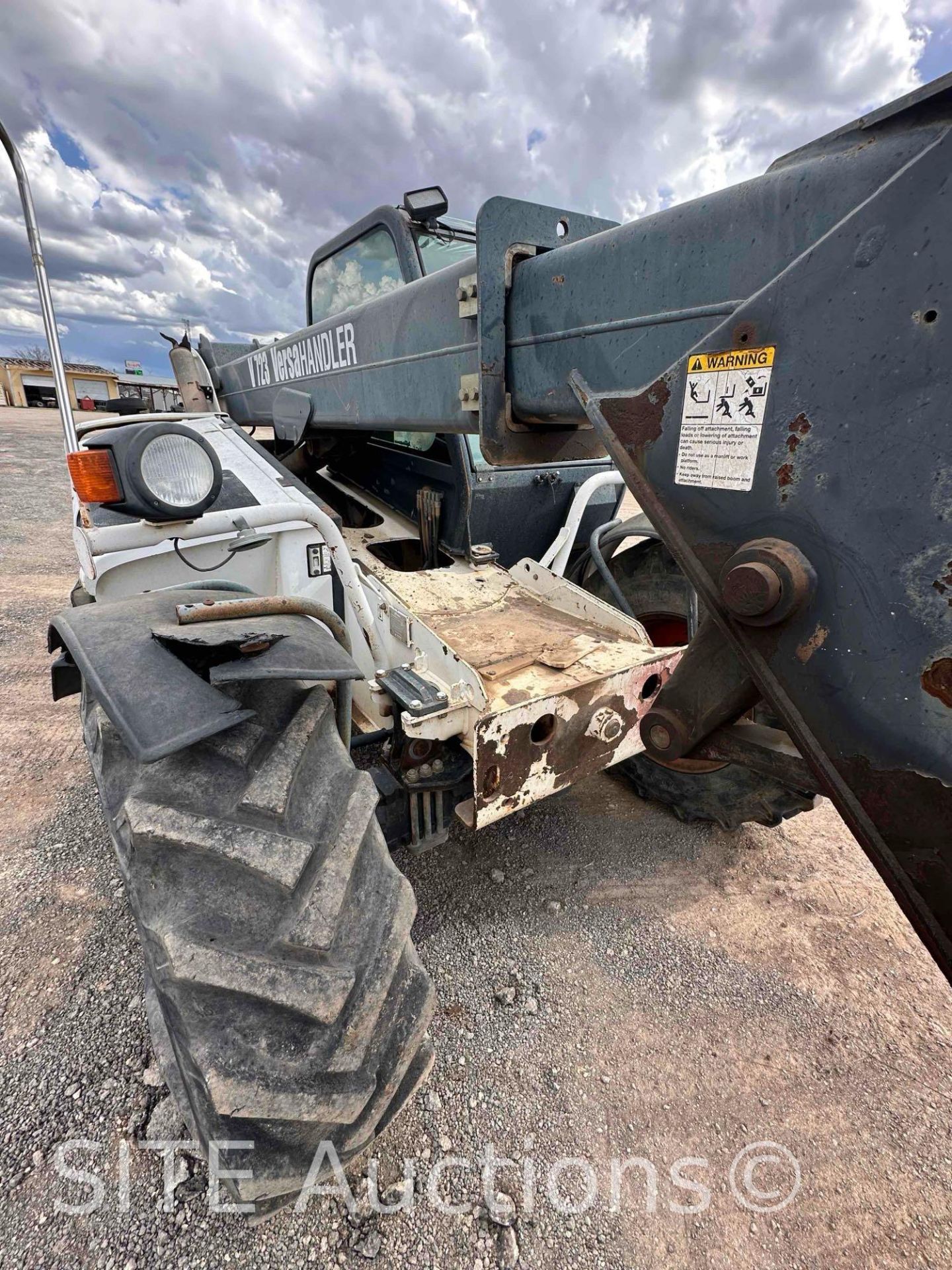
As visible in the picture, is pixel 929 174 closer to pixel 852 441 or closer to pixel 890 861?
pixel 852 441

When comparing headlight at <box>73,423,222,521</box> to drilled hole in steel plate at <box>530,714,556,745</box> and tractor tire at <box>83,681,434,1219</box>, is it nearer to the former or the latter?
tractor tire at <box>83,681,434,1219</box>

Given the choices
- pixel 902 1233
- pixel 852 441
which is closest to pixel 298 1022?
pixel 852 441

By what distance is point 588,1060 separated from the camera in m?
1.65

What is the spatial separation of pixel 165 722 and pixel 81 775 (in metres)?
2.11

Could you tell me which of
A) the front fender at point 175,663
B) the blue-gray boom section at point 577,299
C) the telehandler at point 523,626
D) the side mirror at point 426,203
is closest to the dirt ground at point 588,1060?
the telehandler at point 523,626

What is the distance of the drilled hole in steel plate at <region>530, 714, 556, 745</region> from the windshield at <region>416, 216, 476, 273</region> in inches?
95.1

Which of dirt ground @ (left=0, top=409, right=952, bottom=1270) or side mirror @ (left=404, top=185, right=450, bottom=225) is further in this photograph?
side mirror @ (left=404, top=185, right=450, bottom=225)

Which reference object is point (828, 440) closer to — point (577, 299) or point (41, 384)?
point (577, 299)

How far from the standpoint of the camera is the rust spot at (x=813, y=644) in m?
0.78

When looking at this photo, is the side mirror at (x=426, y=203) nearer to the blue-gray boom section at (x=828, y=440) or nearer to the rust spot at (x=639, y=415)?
the blue-gray boom section at (x=828, y=440)

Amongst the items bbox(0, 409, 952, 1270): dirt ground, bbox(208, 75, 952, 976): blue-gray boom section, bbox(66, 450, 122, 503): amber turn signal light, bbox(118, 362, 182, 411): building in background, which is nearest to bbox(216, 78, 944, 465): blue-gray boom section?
bbox(208, 75, 952, 976): blue-gray boom section

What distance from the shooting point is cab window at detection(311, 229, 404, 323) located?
3154mm

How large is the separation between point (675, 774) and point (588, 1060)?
1.14 m

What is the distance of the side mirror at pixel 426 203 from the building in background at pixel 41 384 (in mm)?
29551
